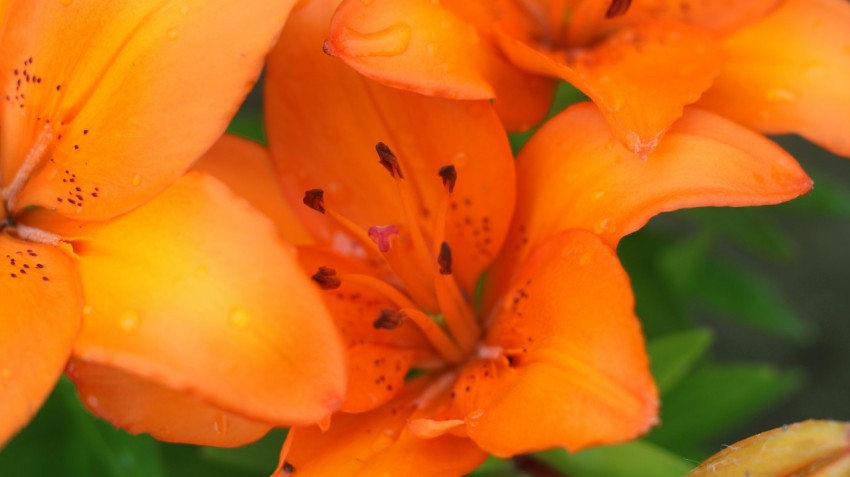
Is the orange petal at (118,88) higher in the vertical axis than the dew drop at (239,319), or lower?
higher

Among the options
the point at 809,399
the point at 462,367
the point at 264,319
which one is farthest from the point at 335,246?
the point at 809,399

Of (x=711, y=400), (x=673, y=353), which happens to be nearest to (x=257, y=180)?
(x=673, y=353)

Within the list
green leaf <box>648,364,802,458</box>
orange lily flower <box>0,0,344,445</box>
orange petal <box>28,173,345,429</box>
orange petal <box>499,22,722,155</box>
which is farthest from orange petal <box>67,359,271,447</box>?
green leaf <box>648,364,802,458</box>

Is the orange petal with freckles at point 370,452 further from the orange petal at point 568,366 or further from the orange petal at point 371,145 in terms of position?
the orange petal at point 371,145

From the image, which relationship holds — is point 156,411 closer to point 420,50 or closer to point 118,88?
point 118,88

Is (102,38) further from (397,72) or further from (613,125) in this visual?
(613,125)

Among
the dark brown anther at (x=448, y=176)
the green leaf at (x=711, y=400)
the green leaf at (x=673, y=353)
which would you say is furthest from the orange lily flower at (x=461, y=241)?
the green leaf at (x=711, y=400)
